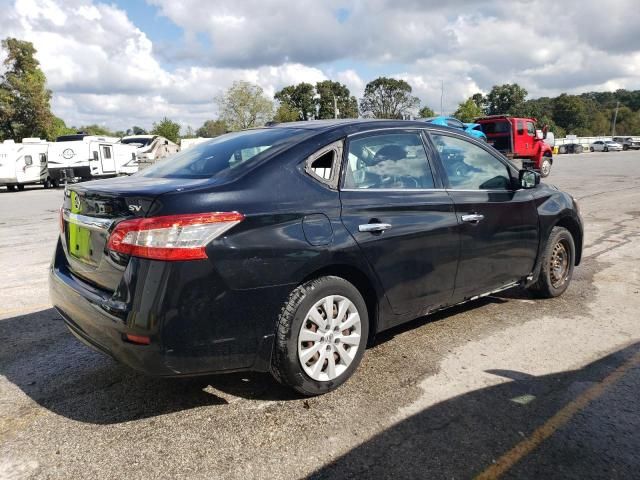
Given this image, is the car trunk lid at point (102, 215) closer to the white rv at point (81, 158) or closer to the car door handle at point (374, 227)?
the car door handle at point (374, 227)

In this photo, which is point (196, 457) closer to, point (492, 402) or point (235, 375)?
point (235, 375)

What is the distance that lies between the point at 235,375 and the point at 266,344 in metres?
0.74

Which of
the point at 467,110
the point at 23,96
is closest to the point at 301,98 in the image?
the point at 467,110

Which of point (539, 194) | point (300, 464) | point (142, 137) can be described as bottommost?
point (300, 464)

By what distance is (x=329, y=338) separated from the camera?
3137mm

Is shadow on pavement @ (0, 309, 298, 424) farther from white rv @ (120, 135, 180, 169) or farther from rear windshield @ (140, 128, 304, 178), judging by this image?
white rv @ (120, 135, 180, 169)

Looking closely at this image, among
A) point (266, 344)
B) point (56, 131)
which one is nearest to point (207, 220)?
point (266, 344)

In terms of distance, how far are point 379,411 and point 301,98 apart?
85.3m

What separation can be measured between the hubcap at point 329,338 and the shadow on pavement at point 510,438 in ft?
1.77

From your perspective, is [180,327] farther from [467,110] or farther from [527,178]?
[467,110]

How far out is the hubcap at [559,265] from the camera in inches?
193

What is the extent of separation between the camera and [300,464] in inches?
99.0

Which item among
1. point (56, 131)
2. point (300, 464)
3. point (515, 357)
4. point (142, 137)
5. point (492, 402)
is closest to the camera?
point (300, 464)

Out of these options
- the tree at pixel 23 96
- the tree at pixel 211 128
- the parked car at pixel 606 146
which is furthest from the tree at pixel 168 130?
the parked car at pixel 606 146
